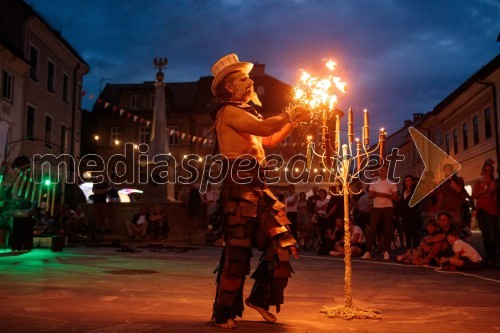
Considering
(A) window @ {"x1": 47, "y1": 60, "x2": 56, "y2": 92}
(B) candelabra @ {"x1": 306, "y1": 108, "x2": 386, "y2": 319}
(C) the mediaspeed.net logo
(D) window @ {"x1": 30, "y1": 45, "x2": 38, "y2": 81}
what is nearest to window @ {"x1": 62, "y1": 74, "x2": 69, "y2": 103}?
(A) window @ {"x1": 47, "y1": 60, "x2": 56, "y2": 92}

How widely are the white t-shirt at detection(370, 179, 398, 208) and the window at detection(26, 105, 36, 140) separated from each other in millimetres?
22990

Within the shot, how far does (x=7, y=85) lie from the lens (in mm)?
27109

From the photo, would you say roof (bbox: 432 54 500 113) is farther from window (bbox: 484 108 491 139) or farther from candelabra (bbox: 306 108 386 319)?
candelabra (bbox: 306 108 386 319)

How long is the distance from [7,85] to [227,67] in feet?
83.9

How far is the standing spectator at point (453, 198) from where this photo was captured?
10.6 m

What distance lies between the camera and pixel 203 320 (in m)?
4.55

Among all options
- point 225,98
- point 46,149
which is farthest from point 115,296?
point 46,149

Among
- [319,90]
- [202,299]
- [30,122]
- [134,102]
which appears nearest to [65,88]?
[30,122]

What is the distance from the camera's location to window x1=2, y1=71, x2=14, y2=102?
26.6 m

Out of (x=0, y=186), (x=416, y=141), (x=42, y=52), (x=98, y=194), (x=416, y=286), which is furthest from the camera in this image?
(x=416, y=141)

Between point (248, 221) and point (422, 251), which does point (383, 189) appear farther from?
point (248, 221)

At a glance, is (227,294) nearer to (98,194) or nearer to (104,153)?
(98,194)

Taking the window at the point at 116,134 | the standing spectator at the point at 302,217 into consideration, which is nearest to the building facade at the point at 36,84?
the standing spectator at the point at 302,217

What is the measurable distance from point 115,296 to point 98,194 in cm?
1667
